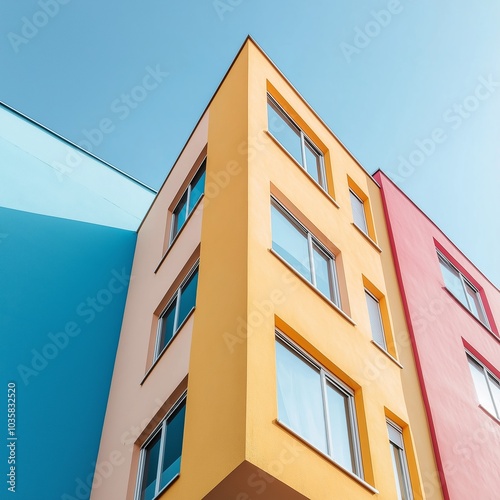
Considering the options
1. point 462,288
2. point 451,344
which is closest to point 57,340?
point 451,344

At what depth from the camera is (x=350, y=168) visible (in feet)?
55.7

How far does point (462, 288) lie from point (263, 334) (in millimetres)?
12470

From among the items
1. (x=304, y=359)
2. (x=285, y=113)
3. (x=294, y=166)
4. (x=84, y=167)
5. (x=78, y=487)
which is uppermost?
(x=84, y=167)

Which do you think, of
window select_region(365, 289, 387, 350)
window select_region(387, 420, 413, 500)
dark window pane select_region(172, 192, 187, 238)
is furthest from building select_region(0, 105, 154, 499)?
window select_region(365, 289, 387, 350)

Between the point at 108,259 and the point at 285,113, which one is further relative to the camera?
the point at 108,259

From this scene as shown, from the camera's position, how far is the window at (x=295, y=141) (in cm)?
1470

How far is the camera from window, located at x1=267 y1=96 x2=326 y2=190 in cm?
1470

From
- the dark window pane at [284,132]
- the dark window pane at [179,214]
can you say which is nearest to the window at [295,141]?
the dark window pane at [284,132]

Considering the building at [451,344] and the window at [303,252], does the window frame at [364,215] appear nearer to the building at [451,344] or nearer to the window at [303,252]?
the building at [451,344]

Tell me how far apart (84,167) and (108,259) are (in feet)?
11.3

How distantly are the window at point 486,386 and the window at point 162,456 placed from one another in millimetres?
8123

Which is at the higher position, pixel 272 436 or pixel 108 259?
pixel 108 259

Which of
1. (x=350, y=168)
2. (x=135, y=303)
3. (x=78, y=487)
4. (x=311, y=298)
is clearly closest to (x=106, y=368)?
(x=135, y=303)

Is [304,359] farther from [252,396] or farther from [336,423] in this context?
[252,396]
